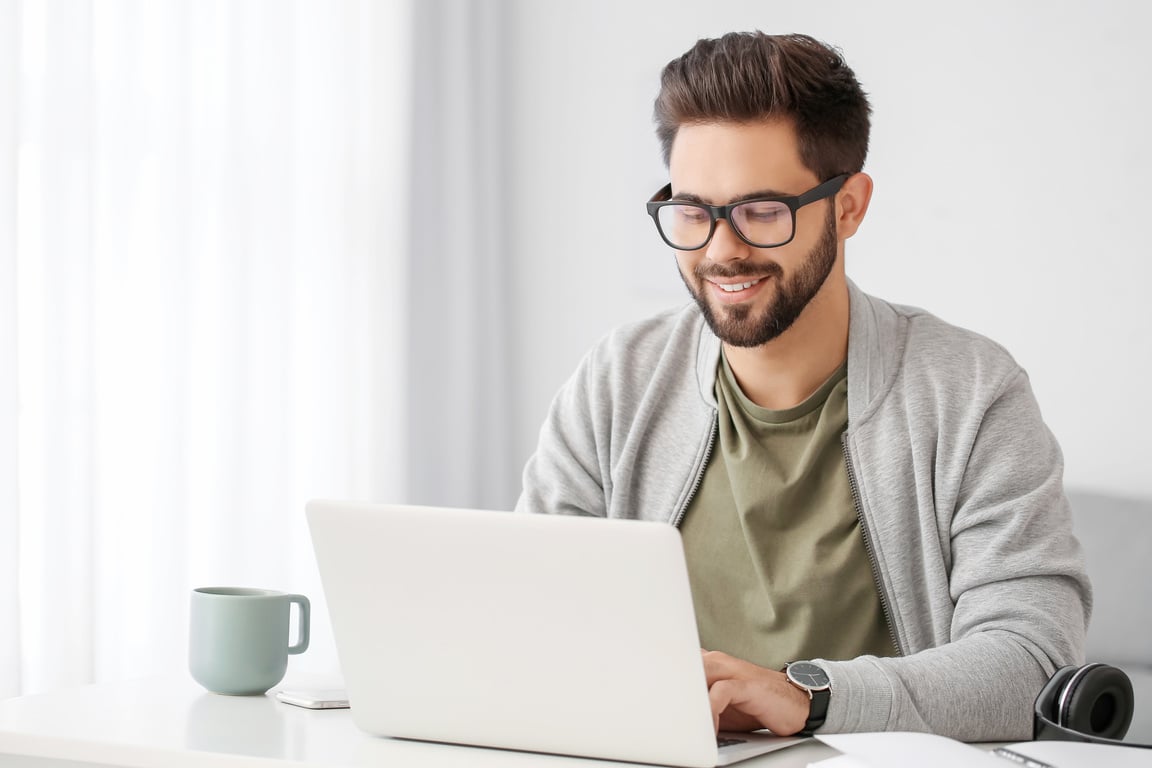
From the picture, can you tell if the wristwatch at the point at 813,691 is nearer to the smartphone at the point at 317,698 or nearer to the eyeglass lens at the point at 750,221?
the smartphone at the point at 317,698

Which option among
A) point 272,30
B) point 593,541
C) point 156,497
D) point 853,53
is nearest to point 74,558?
point 156,497

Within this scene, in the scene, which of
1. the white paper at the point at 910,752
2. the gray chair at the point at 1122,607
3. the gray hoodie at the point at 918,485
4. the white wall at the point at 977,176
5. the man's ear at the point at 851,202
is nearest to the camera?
the white paper at the point at 910,752

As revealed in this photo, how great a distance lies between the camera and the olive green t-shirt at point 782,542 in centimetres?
135

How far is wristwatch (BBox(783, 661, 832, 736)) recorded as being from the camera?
0.95 m

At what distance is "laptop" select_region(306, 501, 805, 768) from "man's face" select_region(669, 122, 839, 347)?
0.58 metres

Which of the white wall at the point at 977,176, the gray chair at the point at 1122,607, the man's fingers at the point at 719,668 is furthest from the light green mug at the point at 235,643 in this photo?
the white wall at the point at 977,176

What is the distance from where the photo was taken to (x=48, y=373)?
6.32ft

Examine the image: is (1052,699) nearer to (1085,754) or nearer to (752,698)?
(1085,754)

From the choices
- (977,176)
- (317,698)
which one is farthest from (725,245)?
(977,176)

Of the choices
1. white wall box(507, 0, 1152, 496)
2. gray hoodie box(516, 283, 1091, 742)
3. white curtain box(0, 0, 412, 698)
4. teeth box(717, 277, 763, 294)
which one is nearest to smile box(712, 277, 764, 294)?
teeth box(717, 277, 763, 294)

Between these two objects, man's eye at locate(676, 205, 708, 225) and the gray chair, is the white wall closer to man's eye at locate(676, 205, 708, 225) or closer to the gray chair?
the gray chair

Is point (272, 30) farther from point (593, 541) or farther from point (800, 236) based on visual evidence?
point (593, 541)

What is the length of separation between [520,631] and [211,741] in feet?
0.84

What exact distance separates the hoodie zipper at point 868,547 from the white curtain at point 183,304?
1267 mm
